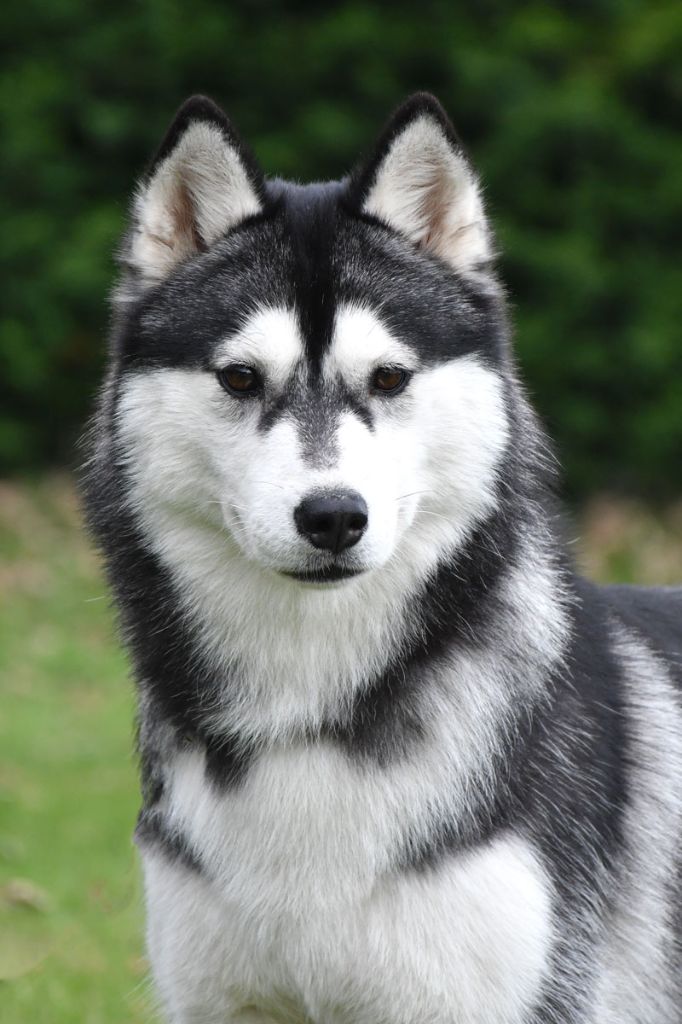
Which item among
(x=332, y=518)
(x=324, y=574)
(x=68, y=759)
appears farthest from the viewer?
(x=68, y=759)

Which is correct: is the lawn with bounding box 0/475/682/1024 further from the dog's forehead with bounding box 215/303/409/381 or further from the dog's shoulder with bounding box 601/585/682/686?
the dog's forehead with bounding box 215/303/409/381

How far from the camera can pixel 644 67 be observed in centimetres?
928

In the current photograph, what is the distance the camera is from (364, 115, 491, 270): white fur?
10.6ft

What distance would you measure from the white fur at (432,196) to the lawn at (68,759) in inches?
45.9

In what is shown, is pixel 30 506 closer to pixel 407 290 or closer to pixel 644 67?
pixel 644 67

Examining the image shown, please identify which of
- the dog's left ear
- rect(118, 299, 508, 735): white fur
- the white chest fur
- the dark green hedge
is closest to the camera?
the white chest fur

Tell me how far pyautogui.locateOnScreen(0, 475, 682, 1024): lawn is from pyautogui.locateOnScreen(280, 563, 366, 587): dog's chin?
2.22ft

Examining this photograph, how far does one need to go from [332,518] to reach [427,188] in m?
0.87

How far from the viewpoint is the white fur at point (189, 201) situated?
126 inches

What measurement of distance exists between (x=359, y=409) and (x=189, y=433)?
364 mm

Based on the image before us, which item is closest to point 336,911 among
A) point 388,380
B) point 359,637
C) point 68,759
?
point 359,637

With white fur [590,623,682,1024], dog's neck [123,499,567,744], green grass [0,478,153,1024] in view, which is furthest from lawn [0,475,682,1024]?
white fur [590,623,682,1024]

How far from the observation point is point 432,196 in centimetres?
332

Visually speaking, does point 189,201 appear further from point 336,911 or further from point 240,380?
point 336,911
